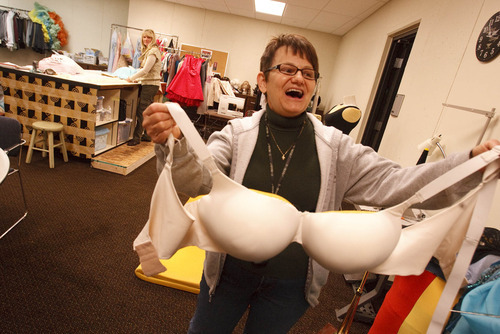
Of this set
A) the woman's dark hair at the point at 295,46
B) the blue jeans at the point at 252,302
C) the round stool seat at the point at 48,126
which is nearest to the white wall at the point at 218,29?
Answer: the round stool seat at the point at 48,126

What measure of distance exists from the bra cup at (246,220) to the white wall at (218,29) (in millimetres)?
6986

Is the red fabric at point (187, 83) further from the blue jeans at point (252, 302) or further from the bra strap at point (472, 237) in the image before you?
the bra strap at point (472, 237)

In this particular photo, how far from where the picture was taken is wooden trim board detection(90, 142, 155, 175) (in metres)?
3.45

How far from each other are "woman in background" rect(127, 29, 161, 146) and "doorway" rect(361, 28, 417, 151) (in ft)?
11.0

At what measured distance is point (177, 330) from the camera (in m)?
1.60

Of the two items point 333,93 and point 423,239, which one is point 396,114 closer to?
point 423,239

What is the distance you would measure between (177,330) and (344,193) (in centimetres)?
134

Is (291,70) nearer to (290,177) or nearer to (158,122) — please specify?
(290,177)

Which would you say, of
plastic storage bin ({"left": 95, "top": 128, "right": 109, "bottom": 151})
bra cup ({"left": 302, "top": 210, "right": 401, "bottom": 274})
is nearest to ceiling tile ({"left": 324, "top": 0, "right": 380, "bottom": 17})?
plastic storage bin ({"left": 95, "top": 128, "right": 109, "bottom": 151})

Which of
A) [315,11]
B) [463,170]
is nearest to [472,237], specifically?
[463,170]

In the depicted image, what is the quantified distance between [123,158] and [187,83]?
2.04m

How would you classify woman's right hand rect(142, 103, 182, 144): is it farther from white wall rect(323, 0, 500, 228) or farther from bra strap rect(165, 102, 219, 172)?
white wall rect(323, 0, 500, 228)

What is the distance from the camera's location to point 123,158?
373cm

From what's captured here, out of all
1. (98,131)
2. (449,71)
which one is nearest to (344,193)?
(449,71)
